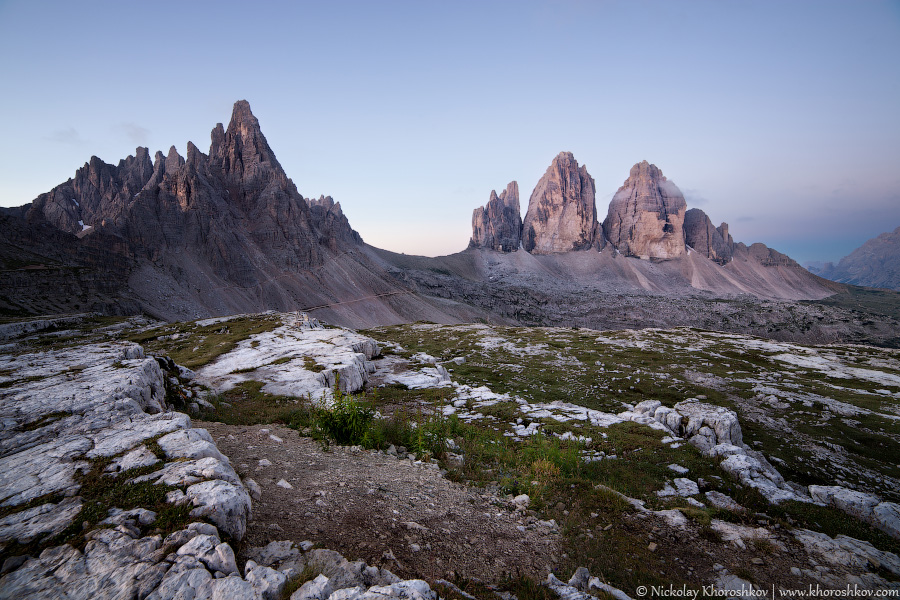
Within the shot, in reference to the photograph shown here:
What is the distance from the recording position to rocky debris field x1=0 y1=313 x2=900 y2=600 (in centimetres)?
548

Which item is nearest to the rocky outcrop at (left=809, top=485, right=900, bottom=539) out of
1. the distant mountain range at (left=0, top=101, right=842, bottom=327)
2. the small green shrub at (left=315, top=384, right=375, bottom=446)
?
the small green shrub at (left=315, top=384, right=375, bottom=446)

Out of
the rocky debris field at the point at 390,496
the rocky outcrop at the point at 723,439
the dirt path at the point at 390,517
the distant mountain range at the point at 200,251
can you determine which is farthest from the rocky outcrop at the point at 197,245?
the rocky outcrop at the point at 723,439

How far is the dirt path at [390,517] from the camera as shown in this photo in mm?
6801

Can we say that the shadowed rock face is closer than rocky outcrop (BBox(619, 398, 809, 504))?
No

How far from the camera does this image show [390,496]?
891cm

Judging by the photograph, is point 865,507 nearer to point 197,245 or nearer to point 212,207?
point 197,245

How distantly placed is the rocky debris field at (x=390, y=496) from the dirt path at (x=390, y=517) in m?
0.05

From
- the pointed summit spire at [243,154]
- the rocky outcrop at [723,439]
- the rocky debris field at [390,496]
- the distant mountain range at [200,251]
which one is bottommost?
the rocky outcrop at [723,439]

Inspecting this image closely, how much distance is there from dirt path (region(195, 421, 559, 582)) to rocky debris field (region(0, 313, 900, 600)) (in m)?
0.05

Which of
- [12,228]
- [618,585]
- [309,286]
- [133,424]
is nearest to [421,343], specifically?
[133,424]

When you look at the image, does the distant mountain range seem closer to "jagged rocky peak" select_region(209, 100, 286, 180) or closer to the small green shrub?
"jagged rocky peak" select_region(209, 100, 286, 180)

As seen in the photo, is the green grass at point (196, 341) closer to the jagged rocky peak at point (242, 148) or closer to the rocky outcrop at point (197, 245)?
the rocky outcrop at point (197, 245)

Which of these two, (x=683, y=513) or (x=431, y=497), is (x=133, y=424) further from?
(x=683, y=513)

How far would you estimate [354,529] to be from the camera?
7.30 m
